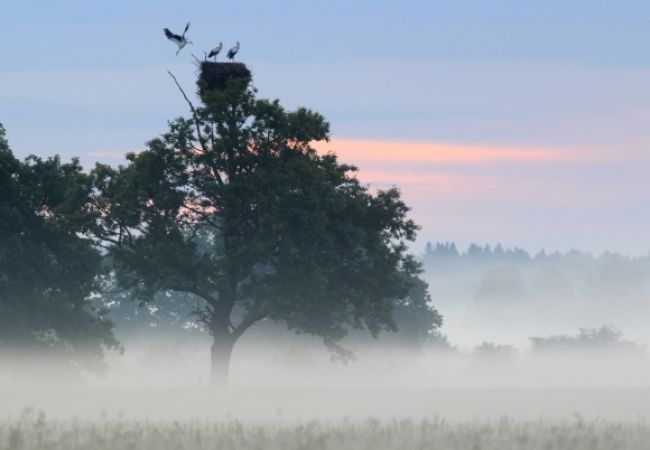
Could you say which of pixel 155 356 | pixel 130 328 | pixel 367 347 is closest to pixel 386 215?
pixel 367 347

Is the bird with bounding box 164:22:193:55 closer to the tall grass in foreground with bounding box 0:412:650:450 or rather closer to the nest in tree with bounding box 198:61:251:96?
the nest in tree with bounding box 198:61:251:96

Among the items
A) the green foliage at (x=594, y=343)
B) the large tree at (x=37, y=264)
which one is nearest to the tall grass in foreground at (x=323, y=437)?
the large tree at (x=37, y=264)

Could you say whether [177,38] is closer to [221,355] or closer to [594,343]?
[221,355]

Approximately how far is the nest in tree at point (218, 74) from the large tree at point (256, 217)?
5cm

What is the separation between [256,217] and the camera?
54500 millimetres

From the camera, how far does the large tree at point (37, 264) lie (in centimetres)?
6141

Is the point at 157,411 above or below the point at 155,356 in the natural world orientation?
below

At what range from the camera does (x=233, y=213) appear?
2127 inches

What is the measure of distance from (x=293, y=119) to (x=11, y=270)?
15605 mm

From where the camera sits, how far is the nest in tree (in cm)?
5462

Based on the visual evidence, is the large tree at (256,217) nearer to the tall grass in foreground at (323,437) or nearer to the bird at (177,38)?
the bird at (177,38)

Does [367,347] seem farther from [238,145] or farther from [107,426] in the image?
[107,426]

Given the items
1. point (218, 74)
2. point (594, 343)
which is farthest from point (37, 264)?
point (594, 343)

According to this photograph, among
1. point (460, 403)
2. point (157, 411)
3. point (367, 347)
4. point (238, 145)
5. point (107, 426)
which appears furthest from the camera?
point (367, 347)
